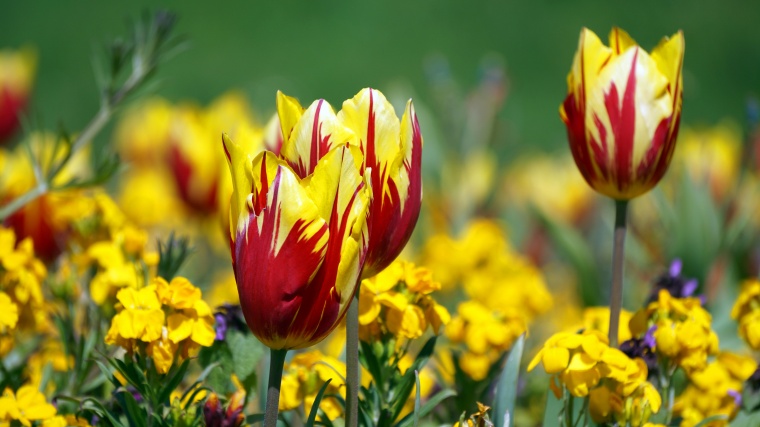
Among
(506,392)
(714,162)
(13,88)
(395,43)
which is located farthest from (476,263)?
(395,43)

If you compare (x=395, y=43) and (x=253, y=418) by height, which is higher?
(x=395, y=43)

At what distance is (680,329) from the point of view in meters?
1.20

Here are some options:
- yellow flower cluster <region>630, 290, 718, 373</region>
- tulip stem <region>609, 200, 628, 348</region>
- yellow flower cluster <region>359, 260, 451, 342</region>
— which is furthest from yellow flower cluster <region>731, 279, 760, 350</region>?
yellow flower cluster <region>359, 260, 451, 342</region>

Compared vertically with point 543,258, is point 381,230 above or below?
above

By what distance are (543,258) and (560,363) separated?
84.9 inches

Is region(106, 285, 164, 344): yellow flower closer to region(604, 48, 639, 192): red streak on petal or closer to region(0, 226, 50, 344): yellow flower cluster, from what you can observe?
region(0, 226, 50, 344): yellow flower cluster

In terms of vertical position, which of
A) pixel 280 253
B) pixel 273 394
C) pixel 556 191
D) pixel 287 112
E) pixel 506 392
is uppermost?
pixel 287 112

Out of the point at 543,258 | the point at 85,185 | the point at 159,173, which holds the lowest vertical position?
the point at 543,258

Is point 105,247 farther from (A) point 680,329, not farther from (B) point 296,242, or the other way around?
(A) point 680,329

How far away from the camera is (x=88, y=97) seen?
540 centimetres

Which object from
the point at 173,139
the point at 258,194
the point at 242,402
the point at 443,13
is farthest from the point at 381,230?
the point at 443,13

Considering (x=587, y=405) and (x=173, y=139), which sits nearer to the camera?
(x=587, y=405)

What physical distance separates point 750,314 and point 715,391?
0.11 metres

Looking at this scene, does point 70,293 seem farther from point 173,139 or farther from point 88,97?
point 88,97
